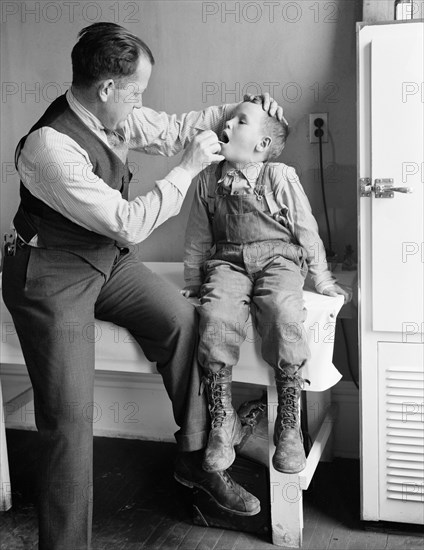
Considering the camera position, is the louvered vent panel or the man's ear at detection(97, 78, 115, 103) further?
the louvered vent panel

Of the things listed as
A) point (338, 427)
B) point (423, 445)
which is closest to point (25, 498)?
point (338, 427)

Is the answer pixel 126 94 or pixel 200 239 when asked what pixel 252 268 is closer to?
pixel 200 239

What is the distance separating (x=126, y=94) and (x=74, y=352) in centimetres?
75

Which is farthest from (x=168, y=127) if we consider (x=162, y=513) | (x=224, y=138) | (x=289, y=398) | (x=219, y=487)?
(x=162, y=513)

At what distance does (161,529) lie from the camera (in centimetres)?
249

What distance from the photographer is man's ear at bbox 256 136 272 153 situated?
2.53 meters

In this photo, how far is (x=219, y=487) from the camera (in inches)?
92.0

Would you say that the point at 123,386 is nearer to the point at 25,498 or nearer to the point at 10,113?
the point at 25,498

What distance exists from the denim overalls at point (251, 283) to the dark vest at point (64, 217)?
15.3 inches

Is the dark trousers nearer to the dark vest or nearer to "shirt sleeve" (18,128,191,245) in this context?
the dark vest

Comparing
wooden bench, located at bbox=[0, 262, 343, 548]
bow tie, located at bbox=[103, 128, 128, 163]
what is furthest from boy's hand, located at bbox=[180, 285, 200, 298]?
bow tie, located at bbox=[103, 128, 128, 163]

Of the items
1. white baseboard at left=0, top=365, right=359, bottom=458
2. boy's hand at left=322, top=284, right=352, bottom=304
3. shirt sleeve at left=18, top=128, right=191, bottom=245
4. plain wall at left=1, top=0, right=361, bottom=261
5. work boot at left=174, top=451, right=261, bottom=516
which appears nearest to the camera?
shirt sleeve at left=18, top=128, right=191, bottom=245

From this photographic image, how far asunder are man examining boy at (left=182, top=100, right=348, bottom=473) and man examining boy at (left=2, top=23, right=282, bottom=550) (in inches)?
3.4

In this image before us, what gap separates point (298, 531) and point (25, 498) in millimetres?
984
